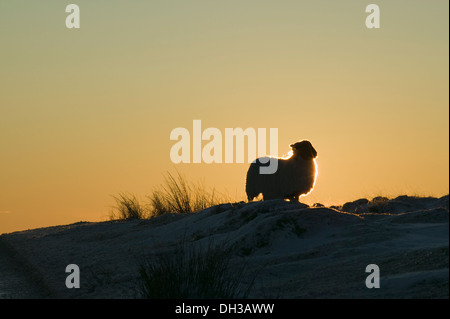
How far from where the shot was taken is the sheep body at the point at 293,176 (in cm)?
1574

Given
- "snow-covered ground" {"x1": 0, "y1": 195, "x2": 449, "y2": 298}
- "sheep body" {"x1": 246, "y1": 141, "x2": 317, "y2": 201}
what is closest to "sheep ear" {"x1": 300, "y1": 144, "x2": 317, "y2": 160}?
"sheep body" {"x1": 246, "y1": 141, "x2": 317, "y2": 201}

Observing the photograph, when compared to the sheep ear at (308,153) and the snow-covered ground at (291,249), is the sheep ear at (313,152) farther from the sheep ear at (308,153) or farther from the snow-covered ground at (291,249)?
the snow-covered ground at (291,249)

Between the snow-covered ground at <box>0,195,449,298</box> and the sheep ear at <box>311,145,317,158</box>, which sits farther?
the sheep ear at <box>311,145,317,158</box>

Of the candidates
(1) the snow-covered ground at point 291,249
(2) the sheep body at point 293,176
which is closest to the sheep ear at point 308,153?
(2) the sheep body at point 293,176

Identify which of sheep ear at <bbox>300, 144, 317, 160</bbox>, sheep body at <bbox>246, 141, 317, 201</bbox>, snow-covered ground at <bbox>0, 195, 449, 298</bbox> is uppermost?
sheep ear at <bbox>300, 144, 317, 160</bbox>

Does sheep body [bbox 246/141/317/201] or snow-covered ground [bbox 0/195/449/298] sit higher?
sheep body [bbox 246/141/317/201]

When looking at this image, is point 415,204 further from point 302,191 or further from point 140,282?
point 140,282

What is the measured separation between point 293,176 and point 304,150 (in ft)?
2.06

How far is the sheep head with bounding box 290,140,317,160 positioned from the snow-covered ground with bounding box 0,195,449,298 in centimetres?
223

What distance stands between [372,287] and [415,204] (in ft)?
23.0

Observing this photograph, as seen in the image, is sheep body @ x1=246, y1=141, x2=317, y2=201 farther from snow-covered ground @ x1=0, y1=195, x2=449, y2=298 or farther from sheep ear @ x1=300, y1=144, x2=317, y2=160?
snow-covered ground @ x1=0, y1=195, x2=449, y2=298

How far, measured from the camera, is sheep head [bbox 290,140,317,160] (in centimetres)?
1573

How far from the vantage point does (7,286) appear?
1042cm
